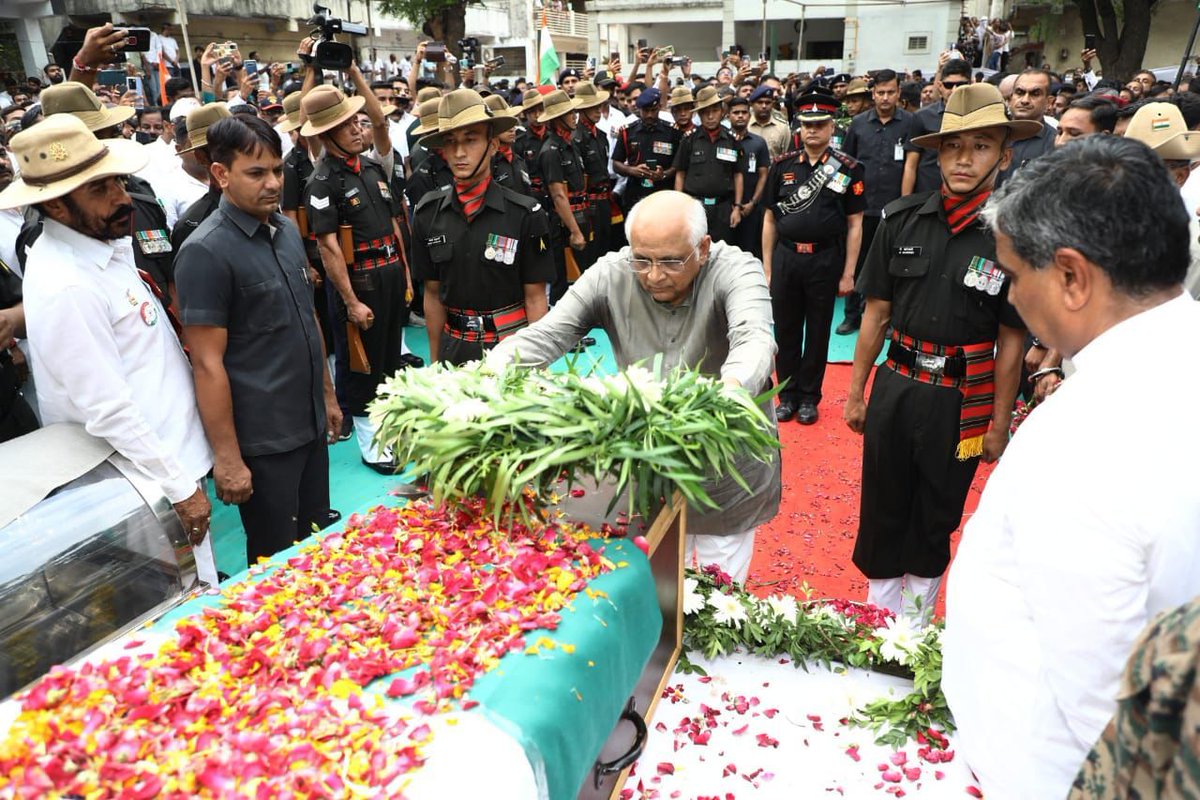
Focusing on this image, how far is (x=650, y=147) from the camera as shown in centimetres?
860

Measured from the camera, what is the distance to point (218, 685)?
4.44 ft

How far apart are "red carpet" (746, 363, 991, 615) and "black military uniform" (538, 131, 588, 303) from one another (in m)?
3.05

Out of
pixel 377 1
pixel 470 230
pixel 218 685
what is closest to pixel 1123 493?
pixel 218 685

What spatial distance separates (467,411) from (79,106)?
11.2ft

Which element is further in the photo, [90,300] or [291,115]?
[291,115]

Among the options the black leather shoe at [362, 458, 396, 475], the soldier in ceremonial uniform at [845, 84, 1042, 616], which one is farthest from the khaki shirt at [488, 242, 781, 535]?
the black leather shoe at [362, 458, 396, 475]

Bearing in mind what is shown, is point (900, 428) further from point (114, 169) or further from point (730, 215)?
point (730, 215)

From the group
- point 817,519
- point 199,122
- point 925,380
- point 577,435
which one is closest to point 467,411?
point 577,435

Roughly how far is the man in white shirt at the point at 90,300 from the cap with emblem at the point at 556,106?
17.1 feet

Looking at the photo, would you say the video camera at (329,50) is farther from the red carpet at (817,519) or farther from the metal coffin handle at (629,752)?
the metal coffin handle at (629,752)

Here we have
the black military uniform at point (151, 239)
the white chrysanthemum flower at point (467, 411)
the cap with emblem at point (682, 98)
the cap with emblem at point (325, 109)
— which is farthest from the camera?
the cap with emblem at point (682, 98)

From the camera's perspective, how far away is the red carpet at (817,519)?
371 cm

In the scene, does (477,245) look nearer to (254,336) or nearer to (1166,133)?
(254,336)

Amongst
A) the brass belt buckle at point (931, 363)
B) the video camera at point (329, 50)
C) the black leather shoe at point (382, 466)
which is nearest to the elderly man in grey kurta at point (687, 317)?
the brass belt buckle at point (931, 363)
